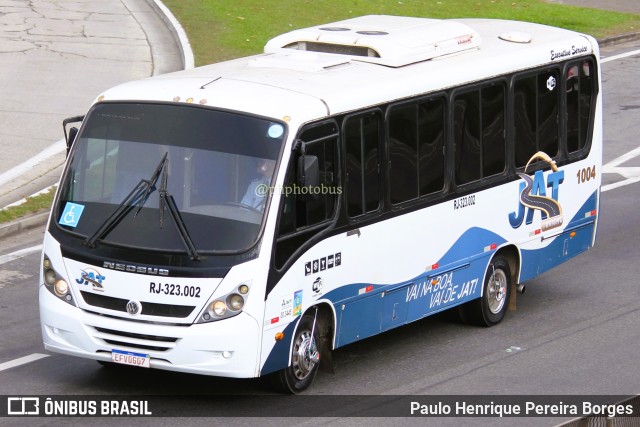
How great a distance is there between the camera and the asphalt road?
37.8ft

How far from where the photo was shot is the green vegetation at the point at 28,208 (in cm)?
1719

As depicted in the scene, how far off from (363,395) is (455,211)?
2.42m

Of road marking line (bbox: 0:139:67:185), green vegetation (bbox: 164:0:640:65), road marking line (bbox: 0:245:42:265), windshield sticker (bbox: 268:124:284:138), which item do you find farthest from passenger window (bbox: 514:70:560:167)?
green vegetation (bbox: 164:0:640:65)

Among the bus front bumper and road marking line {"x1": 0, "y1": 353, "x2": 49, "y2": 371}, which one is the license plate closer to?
the bus front bumper

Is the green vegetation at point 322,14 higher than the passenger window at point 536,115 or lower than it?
lower

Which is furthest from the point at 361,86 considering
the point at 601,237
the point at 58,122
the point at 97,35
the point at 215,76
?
the point at 97,35

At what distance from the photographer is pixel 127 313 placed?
35.4 feet

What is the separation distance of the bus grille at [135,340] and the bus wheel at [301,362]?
3.51 feet

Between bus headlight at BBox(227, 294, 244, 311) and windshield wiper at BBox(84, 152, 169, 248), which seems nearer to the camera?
bus headlight at BBox(227, 294, 244, 311)

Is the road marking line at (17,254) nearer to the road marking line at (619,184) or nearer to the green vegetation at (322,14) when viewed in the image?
the road marking line at (619,184)

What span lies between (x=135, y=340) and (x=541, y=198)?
5446 mm

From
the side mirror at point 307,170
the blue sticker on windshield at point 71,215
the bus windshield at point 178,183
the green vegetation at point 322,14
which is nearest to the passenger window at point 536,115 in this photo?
the side mirror at point 307,170

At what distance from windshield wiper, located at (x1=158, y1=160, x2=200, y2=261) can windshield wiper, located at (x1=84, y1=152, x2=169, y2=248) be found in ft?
0.29

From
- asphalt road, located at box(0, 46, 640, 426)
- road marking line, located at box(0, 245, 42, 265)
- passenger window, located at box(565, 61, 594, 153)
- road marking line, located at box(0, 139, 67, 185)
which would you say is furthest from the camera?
road marking line, located at box(0, 139, 67, 185)
